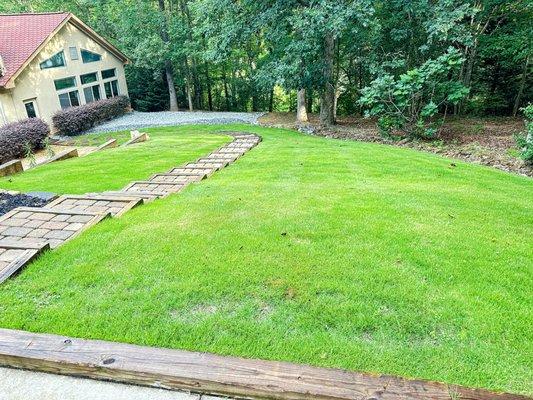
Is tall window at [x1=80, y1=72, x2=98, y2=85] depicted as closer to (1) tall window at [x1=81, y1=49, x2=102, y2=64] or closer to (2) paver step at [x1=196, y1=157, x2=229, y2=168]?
(1) tall window at [x1=81, y1=49, x2=102, y2=64]

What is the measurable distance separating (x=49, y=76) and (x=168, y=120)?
6.13 m

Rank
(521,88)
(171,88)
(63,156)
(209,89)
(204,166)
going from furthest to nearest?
(209,89) < (171,88) < (521,88) < (63,156) < (204,166)

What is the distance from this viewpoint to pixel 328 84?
1579 cm

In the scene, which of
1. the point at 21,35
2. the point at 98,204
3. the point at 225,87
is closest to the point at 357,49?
the point at 225,87

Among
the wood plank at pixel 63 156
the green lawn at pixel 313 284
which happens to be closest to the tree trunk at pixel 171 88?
the wood plank at pixel 63 156

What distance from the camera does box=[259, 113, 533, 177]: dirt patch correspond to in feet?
33.6

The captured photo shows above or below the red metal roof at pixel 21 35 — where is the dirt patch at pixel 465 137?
below

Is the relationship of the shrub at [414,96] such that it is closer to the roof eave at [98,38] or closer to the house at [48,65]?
the house at [48,65]

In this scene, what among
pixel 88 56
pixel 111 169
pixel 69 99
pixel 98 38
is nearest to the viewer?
pixel 111 169

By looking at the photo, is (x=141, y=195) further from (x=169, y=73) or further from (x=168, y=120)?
(x=169, y=73)

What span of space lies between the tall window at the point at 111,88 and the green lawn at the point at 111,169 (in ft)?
43.7

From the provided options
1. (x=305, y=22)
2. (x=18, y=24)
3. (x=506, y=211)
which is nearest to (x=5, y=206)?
(x=506, y=211)

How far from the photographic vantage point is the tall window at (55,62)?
732 inches

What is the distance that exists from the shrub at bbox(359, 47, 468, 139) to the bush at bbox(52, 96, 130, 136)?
14063mm
